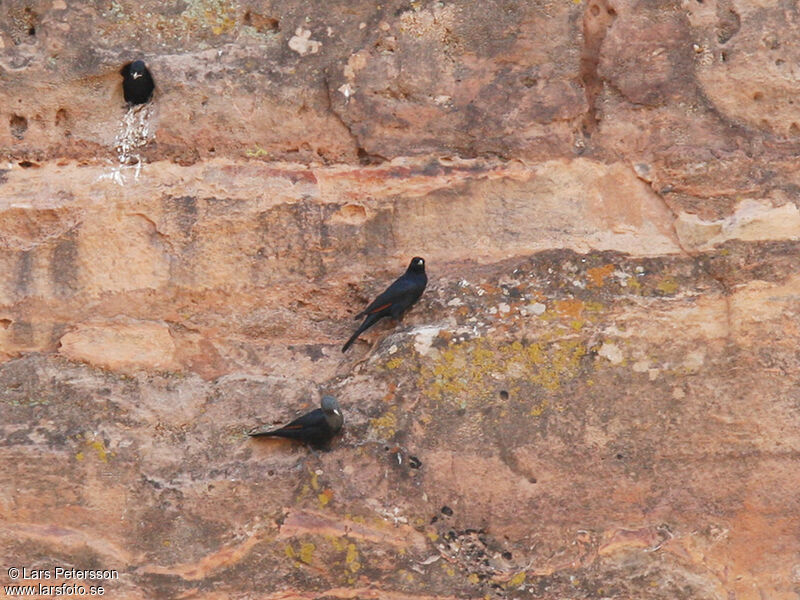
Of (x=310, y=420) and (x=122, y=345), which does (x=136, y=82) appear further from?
(x=310, y=420)

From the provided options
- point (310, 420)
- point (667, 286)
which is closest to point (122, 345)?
point (310, 420)

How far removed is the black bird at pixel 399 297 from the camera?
4238 millimetres

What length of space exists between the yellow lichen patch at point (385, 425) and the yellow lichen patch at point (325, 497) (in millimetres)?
278

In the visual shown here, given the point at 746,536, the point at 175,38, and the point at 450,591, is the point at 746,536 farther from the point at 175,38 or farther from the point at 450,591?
the point at 175,38

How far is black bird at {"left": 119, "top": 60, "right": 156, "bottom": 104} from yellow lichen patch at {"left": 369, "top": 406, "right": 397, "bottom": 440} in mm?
1747

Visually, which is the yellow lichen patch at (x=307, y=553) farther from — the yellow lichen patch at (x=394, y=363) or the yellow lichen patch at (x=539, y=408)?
the yellow lichen patch at (x=539, y=408)

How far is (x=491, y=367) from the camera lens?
4160mm

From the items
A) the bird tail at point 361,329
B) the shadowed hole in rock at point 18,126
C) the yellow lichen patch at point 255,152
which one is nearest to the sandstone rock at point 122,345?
the bird tail at point 361,329

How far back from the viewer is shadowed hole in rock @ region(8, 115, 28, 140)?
4.65 meters

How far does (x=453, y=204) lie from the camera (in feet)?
14.8

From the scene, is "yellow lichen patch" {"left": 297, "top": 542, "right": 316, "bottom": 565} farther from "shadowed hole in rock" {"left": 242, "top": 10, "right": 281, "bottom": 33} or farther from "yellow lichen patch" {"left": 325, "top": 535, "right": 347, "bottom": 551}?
"shadowed hole in rock" {"left": 242, "top": 10, "right": 281, "bottom": 33}

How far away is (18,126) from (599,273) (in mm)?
2536

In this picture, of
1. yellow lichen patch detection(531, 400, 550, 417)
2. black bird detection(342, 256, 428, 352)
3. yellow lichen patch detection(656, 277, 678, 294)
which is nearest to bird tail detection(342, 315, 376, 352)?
black bird detection(342, 256, 428, 352)

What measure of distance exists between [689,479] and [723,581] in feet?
1.24
